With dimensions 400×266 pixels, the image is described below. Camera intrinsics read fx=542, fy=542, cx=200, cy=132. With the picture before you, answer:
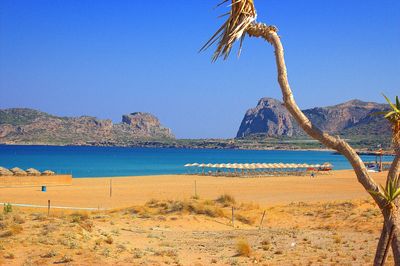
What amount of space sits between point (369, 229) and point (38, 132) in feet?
609

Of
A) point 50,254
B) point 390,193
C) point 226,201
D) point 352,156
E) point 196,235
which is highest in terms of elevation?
point 352,156

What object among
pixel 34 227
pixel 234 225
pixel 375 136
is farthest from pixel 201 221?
pixel 375 136

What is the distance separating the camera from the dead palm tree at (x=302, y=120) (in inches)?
223

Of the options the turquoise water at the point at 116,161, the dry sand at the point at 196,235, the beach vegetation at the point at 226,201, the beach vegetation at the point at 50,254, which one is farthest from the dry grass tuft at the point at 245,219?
the turquoise water at the point at 116,161

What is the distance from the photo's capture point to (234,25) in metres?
6.06

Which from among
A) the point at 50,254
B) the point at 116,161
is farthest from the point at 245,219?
the point at 116,161

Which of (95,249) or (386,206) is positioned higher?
(386,206)

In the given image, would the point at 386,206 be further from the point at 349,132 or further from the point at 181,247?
the point at 349,132

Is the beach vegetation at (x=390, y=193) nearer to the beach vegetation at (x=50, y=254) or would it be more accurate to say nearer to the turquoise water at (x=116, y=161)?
the beach vegetation at (x=50, y=254)

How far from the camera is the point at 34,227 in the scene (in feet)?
43.7

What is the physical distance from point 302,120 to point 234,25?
131 centimetres

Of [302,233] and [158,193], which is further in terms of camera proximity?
[158,193]

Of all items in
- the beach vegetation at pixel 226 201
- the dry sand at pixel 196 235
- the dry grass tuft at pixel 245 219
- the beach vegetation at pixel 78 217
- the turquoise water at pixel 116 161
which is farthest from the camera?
the turquoise water at pixel 116 161

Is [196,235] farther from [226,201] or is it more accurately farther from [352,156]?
[352,156]
